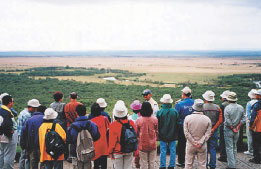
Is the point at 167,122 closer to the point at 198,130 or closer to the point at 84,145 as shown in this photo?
the point at 198,130

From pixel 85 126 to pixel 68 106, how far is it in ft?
5.38

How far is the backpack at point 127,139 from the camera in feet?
15.1

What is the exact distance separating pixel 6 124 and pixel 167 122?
317 cm

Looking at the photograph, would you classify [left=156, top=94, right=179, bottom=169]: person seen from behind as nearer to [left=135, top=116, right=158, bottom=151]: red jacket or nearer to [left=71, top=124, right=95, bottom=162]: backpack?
[left=135, top=116, right=158, bottom=151]: red jacket

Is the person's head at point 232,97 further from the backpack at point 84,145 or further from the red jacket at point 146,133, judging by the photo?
the backpack at point 84,145

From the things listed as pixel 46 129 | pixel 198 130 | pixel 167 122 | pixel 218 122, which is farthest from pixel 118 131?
pixel 218 122

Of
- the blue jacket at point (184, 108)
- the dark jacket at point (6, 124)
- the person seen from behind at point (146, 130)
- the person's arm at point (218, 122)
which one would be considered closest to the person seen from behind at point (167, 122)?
the blue jacket at point (184, 108)

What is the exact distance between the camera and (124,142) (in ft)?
15.1

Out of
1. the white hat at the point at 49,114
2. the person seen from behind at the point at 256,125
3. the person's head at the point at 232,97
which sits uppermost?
the person's head at the point at 232,97

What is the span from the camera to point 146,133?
5031 mm

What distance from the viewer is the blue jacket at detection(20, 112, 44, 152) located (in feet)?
15.9

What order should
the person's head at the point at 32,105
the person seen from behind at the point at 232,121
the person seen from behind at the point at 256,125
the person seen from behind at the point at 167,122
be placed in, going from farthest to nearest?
the person seen from behind at the point at 256,125
the person seen from behind at the point at 232,121
the person seen from behind at the point at 167,122
the person's head at the point at 32,105

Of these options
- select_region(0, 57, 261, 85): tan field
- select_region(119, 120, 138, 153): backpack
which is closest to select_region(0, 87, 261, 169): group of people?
select_region(119, 120, 138, 153): backpack

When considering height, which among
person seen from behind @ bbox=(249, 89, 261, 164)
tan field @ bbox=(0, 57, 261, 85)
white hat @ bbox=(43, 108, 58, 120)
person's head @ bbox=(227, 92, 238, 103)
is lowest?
tan field @ bbox=(0, 57, 261, 85)
